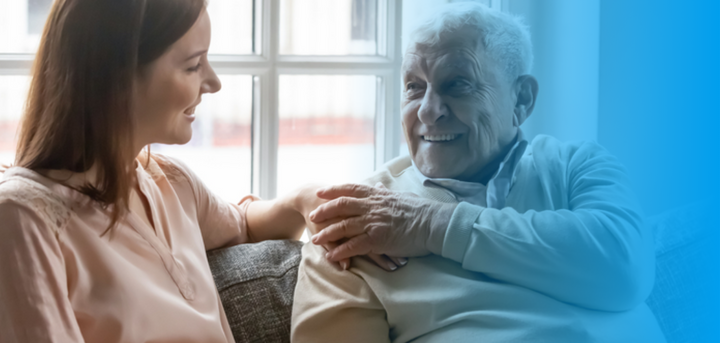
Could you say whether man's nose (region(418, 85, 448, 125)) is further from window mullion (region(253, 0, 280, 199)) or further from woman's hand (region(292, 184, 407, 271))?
window mullion (region(253, 0, 280, 199))

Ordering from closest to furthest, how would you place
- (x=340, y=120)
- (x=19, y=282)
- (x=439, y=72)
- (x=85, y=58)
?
(x=19, y=282)
(x=85, y=58)
(x=439, y=72)
(x=340, y=120)

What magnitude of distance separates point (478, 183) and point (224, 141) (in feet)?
3.95

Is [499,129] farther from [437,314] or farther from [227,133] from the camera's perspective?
[227,133]

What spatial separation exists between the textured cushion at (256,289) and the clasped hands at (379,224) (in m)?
0.15

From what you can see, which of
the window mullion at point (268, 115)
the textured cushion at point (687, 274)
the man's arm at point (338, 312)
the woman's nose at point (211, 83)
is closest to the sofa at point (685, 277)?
the textured cushion at point (687, 274)

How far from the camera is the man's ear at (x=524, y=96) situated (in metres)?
1.07

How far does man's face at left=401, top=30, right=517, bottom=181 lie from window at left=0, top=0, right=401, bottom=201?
891 millimetres

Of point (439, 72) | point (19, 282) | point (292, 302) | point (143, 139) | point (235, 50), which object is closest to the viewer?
point (19, 282)

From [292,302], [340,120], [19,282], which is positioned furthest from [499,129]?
Result: [340,120]

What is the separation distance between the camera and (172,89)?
959 mm

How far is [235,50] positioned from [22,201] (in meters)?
1.29

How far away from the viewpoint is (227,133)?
2.07 m

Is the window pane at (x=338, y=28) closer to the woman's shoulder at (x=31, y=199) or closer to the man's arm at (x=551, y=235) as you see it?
the man's arm at (x=551, y=235)

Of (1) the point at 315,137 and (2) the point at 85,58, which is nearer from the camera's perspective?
(2) the point at 85,58
